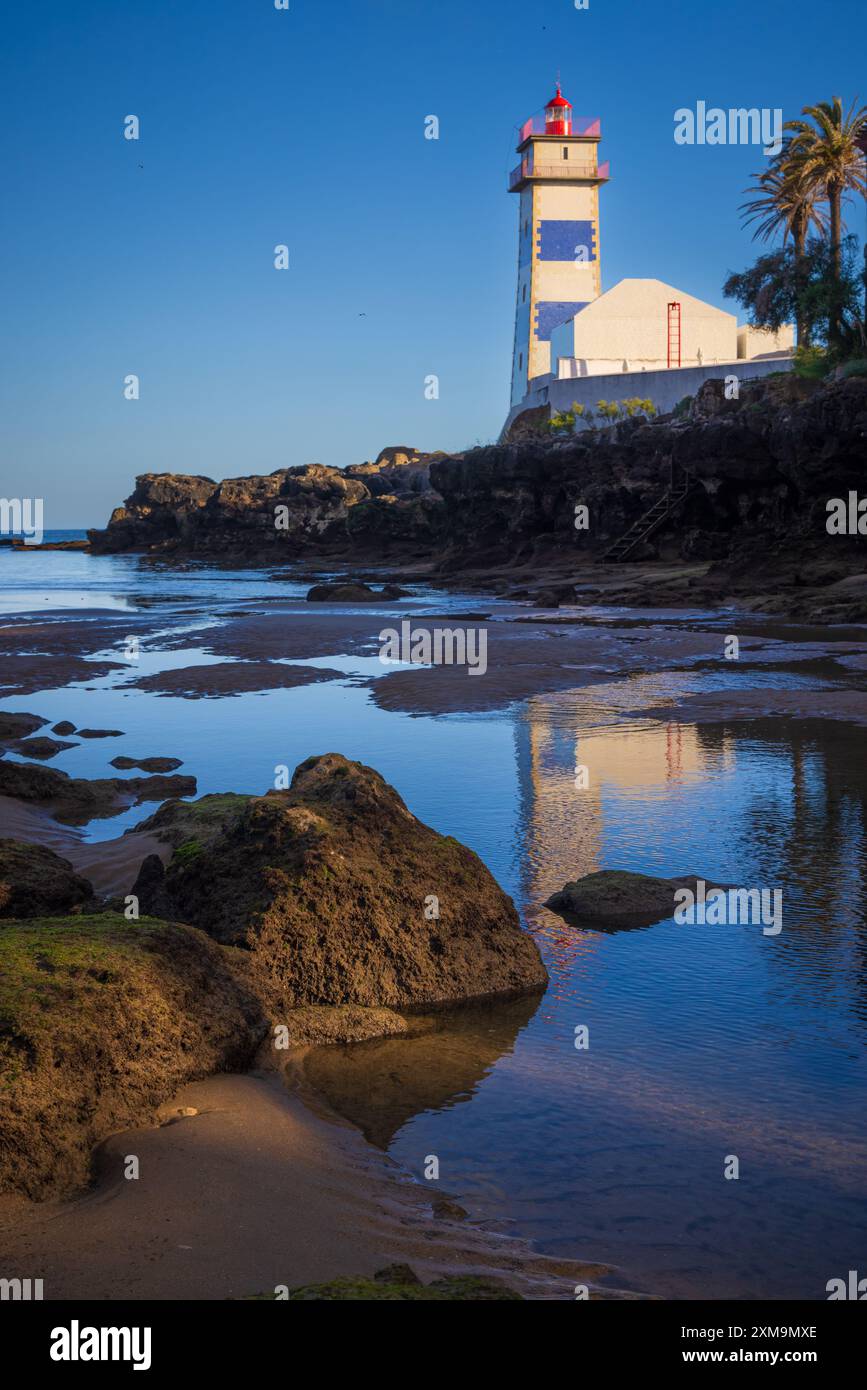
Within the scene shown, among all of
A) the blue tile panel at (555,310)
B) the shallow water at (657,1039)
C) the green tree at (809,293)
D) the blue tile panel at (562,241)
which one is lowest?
the shallow water at (657,1039)

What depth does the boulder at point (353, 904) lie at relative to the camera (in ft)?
18.6

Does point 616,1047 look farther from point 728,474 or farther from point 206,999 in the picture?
point 728,474

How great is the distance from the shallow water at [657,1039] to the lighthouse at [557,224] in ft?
185

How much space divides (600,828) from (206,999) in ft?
16.9

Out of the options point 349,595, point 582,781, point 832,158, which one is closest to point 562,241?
point 832,158

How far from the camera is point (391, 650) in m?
23.1

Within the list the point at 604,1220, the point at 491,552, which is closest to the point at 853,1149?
the point at 604,1220

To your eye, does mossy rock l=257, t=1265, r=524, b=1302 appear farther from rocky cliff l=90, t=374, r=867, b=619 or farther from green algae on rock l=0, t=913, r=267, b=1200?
rocky cliff l=90, t=374, r=867, b=619

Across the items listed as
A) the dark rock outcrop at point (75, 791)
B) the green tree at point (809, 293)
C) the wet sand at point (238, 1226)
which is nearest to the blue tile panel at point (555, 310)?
the green tree at point (809, 293)

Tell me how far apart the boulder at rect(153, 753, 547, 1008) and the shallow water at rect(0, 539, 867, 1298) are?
1.00ft

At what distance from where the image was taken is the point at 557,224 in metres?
65.1

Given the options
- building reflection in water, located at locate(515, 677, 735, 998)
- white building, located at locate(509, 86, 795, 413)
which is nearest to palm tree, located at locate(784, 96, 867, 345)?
white building, located at locate(509, 86, 795, 413)

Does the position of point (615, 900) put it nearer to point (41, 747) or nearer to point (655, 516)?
point (41, 747)

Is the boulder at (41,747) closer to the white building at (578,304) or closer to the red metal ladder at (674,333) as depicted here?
the white building at (578,304)
